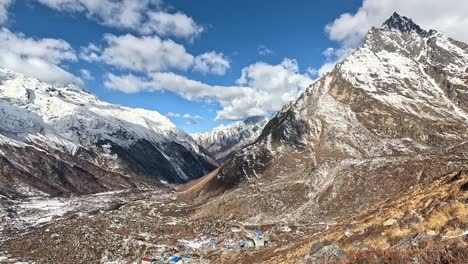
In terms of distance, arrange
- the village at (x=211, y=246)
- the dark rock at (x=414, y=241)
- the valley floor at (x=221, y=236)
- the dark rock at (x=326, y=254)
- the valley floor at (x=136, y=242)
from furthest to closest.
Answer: the valley floor at (x=136, y=242)
the village at (x=211, y=246)
the valley floor at (x=221, y=236)
the dark rock at (x=326, y=254)
the dark rock at (x=414, y=241)

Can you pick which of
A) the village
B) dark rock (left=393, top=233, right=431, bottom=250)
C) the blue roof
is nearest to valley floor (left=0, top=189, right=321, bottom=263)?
the village

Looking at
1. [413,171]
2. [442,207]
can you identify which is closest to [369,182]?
[413,171]

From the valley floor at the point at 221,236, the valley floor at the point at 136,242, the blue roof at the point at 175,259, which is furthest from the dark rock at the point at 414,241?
the blue roof at the point at 175,259

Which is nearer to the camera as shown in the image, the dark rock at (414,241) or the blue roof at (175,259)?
the dark rock at (414,241)

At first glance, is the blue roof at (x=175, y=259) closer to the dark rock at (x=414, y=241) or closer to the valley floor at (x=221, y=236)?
the valley floor at (x=221, y=236)

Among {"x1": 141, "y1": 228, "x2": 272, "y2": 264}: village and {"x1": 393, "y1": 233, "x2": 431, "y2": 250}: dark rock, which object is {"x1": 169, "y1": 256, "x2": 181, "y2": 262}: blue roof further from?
{"x1": 393, "y1": 233, "x2": 431, "y2": 250}: dark rock

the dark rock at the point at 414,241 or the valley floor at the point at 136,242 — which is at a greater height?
the dark rock at the point at 414,241

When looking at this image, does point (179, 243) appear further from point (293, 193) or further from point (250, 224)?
point (293, 193)

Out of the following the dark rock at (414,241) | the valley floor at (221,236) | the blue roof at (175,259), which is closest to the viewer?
the dark rock at (414,241)

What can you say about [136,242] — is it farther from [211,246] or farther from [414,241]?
[414,241]
